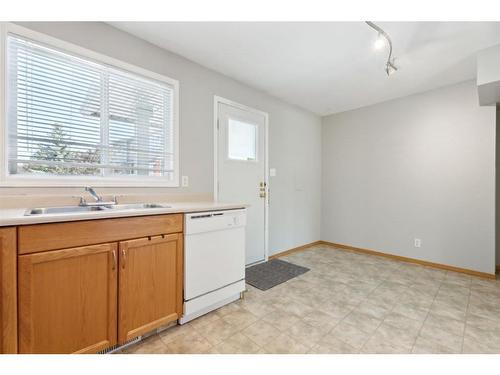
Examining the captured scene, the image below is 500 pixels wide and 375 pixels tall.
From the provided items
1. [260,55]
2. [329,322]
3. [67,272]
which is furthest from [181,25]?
[329,322]

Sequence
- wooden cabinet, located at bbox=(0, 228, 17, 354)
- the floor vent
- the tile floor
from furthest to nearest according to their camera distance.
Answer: the tile floor → the floor vent → wooden cabinet, located at bbox=(0, 228, 17, 354)

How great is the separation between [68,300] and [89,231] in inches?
14.8

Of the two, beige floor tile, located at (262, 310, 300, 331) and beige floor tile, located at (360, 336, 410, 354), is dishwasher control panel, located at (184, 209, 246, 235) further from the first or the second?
beige floor tile, located at (360, 336, 410, 354)

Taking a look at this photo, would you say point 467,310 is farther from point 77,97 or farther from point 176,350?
point 77,97

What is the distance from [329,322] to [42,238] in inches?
78.9

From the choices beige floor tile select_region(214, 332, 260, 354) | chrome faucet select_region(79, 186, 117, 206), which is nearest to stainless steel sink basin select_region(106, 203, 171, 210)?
chrome faucet select_region(79, 186, 117, 206)

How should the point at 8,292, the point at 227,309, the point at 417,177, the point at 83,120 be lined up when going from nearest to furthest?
the point at 8,292
the point at 83,120
the point at 227,309
the point at 417,177

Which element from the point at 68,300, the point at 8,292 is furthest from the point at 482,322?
the point at 8,292

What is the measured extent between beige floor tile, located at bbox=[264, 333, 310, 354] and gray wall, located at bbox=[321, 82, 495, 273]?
8.77 feet

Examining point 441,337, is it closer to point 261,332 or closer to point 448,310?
point 448,310

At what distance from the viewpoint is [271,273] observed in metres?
2.86

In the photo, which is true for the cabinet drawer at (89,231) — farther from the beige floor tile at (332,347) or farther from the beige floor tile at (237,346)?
the beige floor tile at (332,347)

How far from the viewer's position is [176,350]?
1506 millimetres

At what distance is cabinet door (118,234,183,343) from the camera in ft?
4.77
